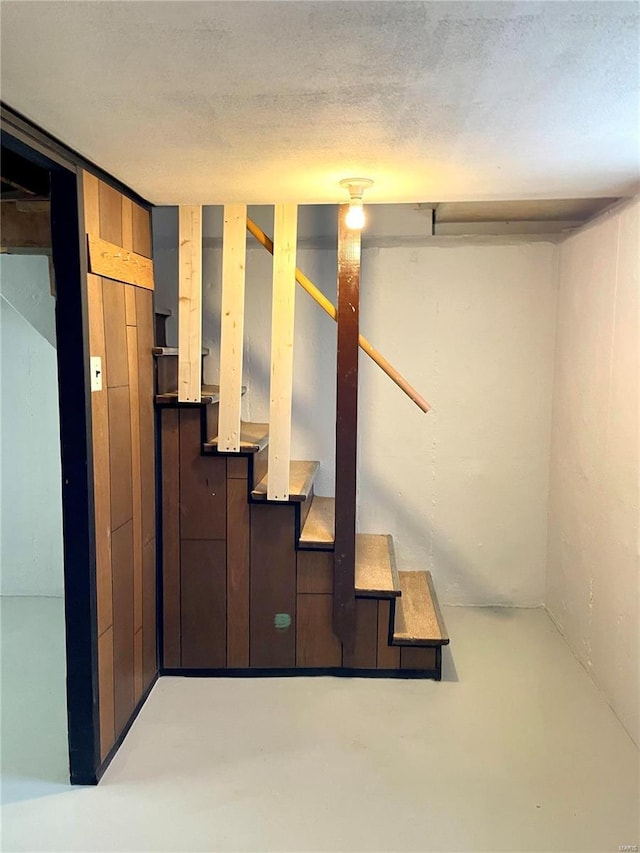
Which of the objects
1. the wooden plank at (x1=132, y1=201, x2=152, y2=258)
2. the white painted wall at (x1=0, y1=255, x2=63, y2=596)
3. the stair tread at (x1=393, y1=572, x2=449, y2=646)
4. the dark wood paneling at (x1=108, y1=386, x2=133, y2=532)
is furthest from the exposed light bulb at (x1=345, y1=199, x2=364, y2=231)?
the white painted wall at (x1=0, y1=255, x2=63, y2=596)

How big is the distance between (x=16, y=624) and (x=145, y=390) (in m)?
1.60

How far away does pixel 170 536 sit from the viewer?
2.59m

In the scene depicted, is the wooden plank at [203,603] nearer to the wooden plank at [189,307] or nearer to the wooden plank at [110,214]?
the wooden plank at [189,307]

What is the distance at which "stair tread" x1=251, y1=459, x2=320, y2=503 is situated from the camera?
2.51 meters

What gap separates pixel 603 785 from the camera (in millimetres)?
1945

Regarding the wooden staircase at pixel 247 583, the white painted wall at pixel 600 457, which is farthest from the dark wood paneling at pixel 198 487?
the white painted wall at pixel 600 457

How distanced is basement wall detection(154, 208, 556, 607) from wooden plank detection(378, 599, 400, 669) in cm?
83

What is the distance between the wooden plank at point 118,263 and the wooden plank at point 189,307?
14 centimetres

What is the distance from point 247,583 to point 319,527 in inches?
15.6

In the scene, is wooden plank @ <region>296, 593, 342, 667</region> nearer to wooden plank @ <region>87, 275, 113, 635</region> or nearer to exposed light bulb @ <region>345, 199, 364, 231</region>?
wooden plank @ <region>87, 275, 113, 635</region>

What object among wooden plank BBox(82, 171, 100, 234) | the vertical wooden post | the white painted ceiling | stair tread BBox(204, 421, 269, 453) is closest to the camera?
the white painted ceiling

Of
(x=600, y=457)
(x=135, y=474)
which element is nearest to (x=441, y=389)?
(x=600, y=457)

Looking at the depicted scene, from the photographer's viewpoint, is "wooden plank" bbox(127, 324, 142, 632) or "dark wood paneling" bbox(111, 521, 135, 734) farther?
"wooden plank" bbox(127, 324, 142, 632)

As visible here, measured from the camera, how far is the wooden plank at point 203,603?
2.59 m
